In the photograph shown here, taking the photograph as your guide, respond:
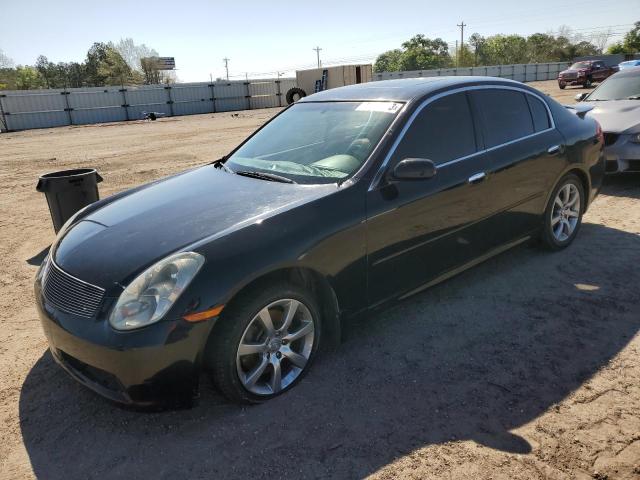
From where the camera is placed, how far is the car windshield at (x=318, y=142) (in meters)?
3.22

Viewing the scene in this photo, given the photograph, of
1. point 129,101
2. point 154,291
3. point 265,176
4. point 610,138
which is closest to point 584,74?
point 610,138

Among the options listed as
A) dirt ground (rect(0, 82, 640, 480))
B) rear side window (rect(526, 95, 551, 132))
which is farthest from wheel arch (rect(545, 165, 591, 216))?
dirt ground (rect(0, 82, 640, 480))

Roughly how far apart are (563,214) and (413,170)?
8.06 feet

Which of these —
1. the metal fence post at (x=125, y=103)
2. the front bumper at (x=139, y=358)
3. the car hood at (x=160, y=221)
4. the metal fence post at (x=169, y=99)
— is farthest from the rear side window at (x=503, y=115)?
the metal fence post at (x=169, y=99)

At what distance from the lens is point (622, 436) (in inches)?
94.3

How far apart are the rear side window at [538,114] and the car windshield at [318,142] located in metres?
1.66

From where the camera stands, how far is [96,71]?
71875mm

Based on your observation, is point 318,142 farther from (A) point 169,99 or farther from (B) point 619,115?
(A) point 169,99

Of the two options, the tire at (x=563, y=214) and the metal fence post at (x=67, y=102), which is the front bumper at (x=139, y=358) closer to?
the tire at (x=563, y=214)

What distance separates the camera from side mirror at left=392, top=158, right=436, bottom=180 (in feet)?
9.82

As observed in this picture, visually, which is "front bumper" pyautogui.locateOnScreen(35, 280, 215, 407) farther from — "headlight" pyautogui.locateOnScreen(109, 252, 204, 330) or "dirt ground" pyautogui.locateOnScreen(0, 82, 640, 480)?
"dirt ground" pyautogui.locateOnScreen(0, 82, 640, 480)

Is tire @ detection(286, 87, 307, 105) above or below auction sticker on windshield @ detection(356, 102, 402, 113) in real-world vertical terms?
above

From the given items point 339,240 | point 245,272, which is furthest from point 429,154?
point 245,272

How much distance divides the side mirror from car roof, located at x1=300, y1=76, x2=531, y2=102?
0.65 metres
